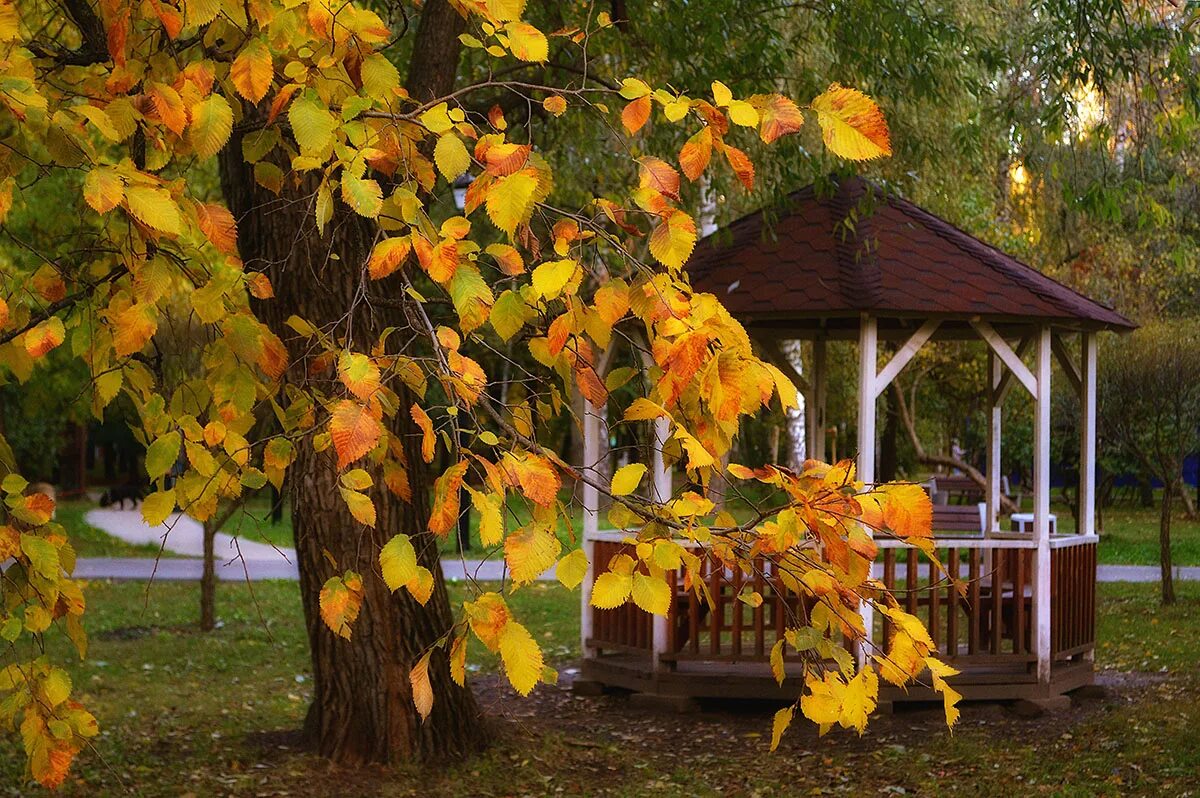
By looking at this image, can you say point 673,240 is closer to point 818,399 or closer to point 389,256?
point 389,256

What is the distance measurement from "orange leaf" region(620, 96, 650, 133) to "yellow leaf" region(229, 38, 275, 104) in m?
0.79

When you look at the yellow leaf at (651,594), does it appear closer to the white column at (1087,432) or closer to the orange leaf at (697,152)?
the orange leaf at (697,152)

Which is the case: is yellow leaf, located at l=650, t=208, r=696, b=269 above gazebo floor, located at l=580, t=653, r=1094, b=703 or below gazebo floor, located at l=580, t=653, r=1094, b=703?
above

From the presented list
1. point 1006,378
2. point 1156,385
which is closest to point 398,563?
point 1006,378

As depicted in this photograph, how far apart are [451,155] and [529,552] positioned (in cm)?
93

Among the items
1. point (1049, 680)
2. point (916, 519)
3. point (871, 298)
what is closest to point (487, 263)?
point (916, 519)

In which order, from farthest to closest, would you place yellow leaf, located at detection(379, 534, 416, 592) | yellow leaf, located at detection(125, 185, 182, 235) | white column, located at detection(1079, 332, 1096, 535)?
white column, located at detection(1079, 332, 1096, 535)
yellow leaf, located at detection(125, 185, 182, 235)
yellow leaf, located at detection(379, 534, 416, 592)

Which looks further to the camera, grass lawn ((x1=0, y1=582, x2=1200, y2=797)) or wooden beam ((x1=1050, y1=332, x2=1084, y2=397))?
wooden beam ((x1=1050, y1=332, x2=1084, y2=397))

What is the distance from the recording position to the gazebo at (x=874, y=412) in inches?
356

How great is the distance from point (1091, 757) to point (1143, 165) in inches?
151

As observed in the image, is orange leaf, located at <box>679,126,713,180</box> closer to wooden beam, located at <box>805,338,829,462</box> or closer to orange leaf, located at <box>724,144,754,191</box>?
orange leaf, located at <box>724,144,754,191</box>

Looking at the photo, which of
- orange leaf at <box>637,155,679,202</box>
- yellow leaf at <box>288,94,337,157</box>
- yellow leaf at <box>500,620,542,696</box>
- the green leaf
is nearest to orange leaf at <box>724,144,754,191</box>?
orange leaf at <box>637,155,679,202</box>

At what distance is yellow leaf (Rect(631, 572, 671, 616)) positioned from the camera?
8.98 feet

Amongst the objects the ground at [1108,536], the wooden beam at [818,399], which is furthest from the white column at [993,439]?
the ground at [1108,536]
